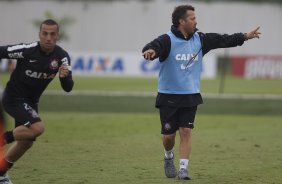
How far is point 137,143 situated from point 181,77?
180 inches

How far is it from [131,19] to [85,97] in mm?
31901

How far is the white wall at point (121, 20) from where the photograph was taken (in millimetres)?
53625

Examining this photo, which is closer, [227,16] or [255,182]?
[255,182]

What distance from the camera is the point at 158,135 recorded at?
15977 mm

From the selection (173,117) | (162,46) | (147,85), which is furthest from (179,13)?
(147,85)

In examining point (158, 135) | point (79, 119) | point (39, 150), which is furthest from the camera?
point (79, 119)

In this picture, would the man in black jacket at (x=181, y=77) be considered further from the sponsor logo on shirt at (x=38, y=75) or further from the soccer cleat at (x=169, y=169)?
the sponsor logo on shirt at (x=38, y=75)

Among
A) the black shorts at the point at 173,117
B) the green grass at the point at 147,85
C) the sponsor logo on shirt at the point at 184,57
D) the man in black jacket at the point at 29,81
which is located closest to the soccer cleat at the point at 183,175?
the black shorts at the point at 173,117

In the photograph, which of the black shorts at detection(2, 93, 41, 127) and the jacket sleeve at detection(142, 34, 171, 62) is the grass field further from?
the jacket sleeve at detection(142, 34, 171, 62)

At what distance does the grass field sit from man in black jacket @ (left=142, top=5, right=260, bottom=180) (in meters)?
0.53

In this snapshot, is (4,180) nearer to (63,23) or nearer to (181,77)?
(181,77)

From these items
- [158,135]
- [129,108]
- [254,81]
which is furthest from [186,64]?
[254,81]

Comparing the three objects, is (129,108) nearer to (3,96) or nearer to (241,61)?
(3,96)

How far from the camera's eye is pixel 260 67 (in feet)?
131
